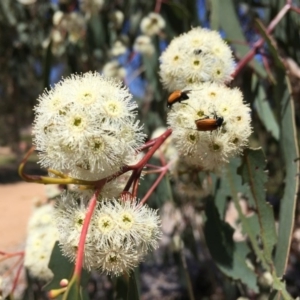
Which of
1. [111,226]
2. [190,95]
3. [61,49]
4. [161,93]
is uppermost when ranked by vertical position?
[61,49]

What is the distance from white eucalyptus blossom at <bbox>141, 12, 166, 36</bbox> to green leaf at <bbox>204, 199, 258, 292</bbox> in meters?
1.25

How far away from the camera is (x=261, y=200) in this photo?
47.5 inches

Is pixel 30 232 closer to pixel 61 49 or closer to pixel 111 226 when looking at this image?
pixel 111 226

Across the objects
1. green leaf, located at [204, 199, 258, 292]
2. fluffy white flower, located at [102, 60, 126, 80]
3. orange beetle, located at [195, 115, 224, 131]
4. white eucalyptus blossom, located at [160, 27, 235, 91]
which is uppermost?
fluffy white flower, located at [102, 60, 126, 80]

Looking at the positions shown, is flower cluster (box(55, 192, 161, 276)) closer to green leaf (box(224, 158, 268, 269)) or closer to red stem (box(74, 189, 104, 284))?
red stem (box(74, 189, 104, 284))

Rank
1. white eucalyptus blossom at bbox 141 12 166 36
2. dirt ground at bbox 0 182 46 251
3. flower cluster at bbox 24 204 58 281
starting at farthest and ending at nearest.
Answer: dirt ground at bbox 0 182 46 251
white eucalyptus blossom at bbox 141 12 166 36
flower cluster at bbox 24 204 58 281

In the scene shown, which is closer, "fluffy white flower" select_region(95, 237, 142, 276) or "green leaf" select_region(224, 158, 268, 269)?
"fluffy white flower" select_region(95, 237, 142, 276)

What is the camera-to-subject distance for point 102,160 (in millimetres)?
823

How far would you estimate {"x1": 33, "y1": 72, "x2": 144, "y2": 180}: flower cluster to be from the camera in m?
0.82

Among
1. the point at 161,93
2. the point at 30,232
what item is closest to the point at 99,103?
the point at 30,232

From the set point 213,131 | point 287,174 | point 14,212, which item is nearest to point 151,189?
point 213,131

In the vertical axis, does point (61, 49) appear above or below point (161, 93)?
above

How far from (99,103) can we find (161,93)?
1.52 meters

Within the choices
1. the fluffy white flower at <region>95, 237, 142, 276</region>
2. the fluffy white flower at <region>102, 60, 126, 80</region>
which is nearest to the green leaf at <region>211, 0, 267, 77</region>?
the fluffy white flower at <region>102, 60, 126, 80</region>
